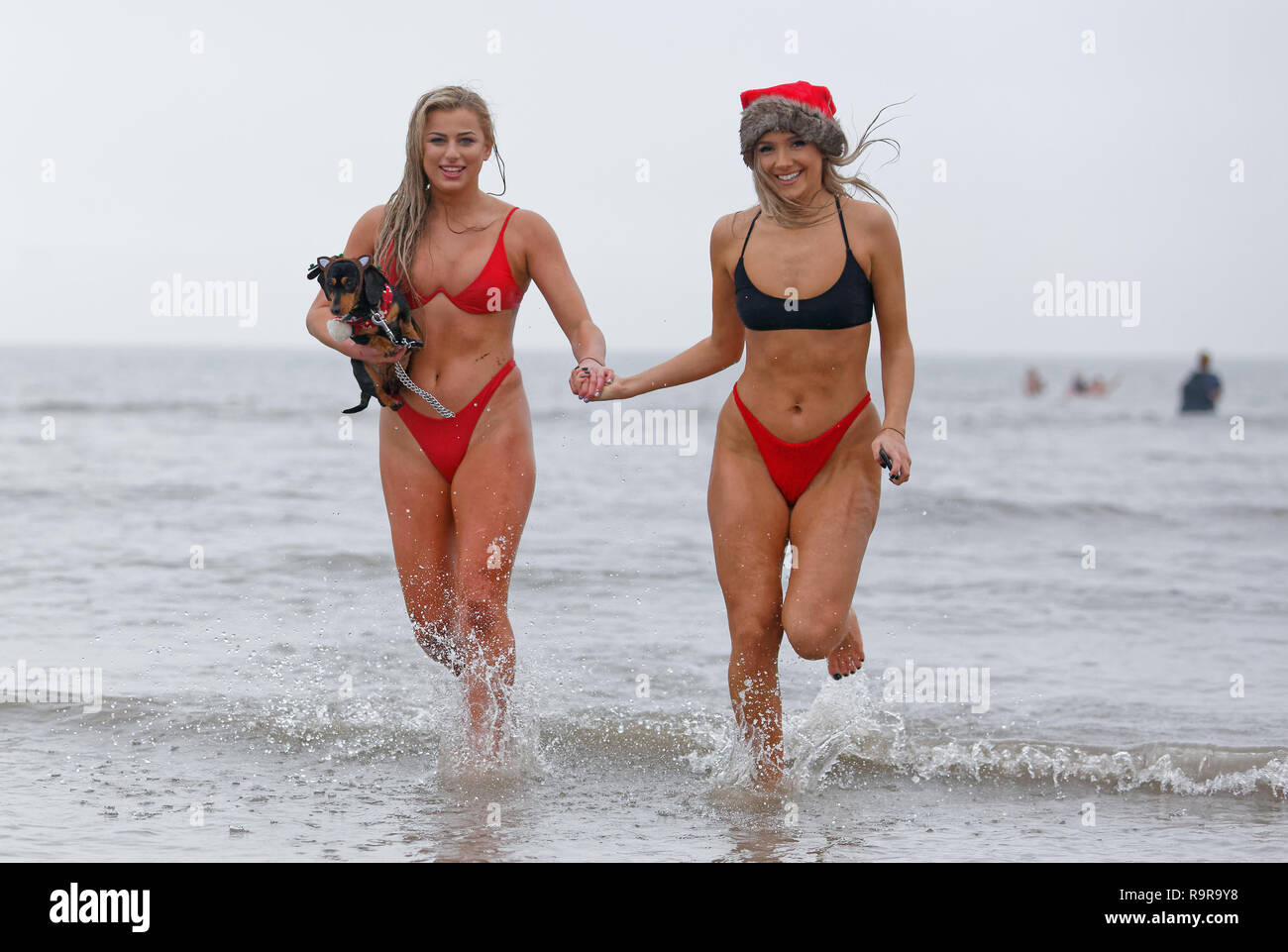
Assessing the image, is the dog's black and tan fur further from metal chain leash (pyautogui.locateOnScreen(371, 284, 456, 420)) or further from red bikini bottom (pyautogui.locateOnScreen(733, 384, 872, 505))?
red bikini bottom (pyautogui.locateOnScreen(733, 384, 872, 505))

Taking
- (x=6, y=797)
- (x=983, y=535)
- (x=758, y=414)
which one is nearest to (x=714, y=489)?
(x=758, y=414)

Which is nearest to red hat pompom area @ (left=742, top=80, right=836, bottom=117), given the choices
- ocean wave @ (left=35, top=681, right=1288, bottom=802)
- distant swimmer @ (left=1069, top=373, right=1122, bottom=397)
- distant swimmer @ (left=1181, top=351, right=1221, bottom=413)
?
ocean wave @ (left=35, top=681, right=1288, bottom=802)

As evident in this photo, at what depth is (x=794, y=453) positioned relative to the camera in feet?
17.3

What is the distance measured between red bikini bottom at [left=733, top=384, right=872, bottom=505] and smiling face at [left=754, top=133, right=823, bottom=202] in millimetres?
731

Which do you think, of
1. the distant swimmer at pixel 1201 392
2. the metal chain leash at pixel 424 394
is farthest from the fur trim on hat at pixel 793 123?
the distant swimmer at pixel 1201 392

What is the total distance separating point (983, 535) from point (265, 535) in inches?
275

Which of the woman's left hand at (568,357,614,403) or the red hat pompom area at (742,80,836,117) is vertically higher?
the red hat pompom area at (742,80,836,117)

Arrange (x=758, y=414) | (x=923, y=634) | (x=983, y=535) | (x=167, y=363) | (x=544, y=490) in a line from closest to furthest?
1. (x=758, y=414)
2. (x=923, y=634)
3. (x=983, y=535)
4. (x=544, y=490)
5. (x=167, y=363)

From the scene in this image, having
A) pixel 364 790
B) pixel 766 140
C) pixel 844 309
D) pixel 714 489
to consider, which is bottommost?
pixel 364 790

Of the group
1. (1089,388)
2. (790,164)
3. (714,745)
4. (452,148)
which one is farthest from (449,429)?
(1089,388)

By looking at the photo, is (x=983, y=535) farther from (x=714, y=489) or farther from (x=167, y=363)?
(x=167, y=363)

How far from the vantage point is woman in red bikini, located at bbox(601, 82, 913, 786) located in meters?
5.14

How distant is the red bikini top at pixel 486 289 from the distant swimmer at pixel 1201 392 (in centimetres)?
3321

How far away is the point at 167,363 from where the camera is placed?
222 feet
